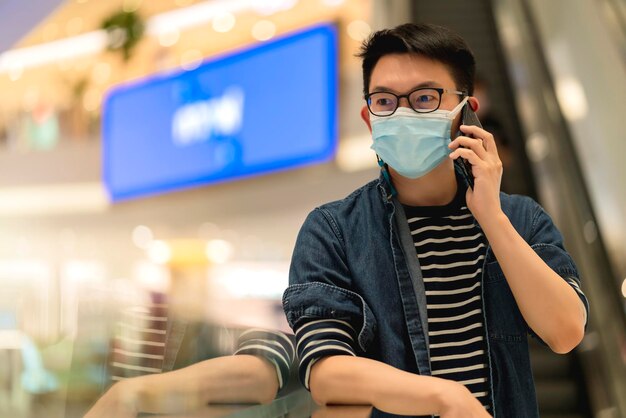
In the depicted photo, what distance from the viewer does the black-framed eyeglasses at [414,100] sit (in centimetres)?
139

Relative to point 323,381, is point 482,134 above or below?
above

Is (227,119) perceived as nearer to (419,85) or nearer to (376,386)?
(419,85)

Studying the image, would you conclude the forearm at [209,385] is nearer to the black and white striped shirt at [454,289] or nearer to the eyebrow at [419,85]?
the black and white striped shirt at [454,289]

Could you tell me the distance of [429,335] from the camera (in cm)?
136

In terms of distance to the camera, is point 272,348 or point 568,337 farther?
point 272,348

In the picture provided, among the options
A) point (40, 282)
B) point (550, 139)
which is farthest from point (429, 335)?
point (550, 139)

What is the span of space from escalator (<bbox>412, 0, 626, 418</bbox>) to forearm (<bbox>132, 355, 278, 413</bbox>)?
267 cm

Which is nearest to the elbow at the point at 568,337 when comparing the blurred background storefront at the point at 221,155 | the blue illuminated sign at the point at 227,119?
the blurred background storefront at the point at 221,155

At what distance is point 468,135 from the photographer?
55.0 inches

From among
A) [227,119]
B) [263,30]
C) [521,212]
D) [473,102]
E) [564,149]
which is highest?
[263,30]

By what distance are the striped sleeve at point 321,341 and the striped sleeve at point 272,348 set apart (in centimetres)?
17

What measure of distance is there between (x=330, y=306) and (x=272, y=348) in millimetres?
233

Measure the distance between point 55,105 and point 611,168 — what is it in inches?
432

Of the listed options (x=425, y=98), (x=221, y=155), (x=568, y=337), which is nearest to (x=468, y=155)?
(x=425, y=98)
